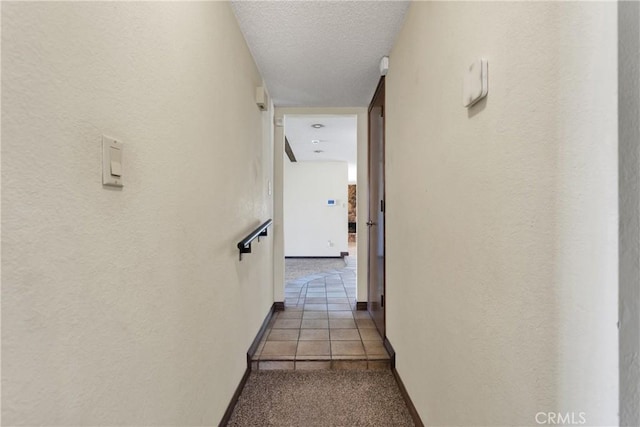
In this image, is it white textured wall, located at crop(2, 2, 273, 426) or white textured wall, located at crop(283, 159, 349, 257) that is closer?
white textured wall, located at crop(2, 2, 273, 426)

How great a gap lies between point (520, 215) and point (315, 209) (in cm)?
594

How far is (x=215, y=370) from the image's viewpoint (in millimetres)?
1333

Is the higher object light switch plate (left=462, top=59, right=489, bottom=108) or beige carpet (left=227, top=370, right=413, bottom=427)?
light switch plate (left=462, top=59, right=489, bottom=108)

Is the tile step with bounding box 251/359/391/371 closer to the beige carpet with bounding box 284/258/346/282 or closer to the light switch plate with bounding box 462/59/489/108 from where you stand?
the light switch plate with bounding box 462/59/489/108

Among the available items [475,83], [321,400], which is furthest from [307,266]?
[475,83]

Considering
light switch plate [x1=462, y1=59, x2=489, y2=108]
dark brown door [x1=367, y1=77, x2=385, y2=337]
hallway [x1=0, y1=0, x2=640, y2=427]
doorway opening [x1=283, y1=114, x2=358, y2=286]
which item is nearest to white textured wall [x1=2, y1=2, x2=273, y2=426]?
hallway [x1=0, y1=0, x2=640, y2=427]

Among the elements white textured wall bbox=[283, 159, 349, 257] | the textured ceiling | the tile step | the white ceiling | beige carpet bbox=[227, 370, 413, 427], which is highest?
the textured ceiling

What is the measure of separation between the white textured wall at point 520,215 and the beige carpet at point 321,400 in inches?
13.4

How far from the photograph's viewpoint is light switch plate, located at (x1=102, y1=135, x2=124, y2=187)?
65cm

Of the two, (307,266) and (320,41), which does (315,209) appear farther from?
(320,41)

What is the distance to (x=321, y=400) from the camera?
65.1 inches

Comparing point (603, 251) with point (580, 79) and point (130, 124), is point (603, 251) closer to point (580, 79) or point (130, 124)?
point (580, 79)

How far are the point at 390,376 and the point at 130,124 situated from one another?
1.93 m

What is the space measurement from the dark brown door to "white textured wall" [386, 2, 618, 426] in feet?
3.51
